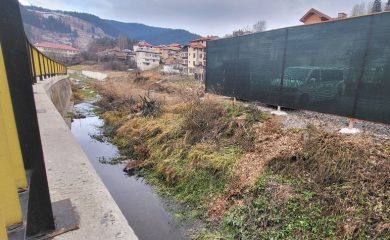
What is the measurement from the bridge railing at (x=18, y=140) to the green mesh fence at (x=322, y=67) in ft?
18.2

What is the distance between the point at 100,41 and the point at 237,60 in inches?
4722

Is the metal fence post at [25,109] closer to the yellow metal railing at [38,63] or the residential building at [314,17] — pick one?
the yellow metal railing at [38,63]

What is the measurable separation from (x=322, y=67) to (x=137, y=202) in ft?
16.5

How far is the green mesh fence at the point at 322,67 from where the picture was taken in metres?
4.91

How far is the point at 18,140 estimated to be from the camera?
1.44m

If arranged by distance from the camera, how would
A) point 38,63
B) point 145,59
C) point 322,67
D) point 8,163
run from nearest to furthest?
point 8,163 < point 322,67 < point 38,63 < point 145,59

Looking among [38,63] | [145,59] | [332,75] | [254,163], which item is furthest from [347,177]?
[145,59]

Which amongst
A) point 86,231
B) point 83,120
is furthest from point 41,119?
point 83,120

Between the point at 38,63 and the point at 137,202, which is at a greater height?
the point at 38,63

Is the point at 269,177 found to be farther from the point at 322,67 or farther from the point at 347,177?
the point at 322,67

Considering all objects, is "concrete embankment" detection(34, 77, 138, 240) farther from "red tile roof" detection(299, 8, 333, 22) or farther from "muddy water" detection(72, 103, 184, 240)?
"red tile roof" detection(299, 8, 333, 22)

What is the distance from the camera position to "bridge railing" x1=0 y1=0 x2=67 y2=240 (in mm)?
1252

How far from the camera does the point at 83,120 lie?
12.1 metres

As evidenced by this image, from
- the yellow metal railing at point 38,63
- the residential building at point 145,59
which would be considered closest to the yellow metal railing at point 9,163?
the yellow metal railing at point 38,63
